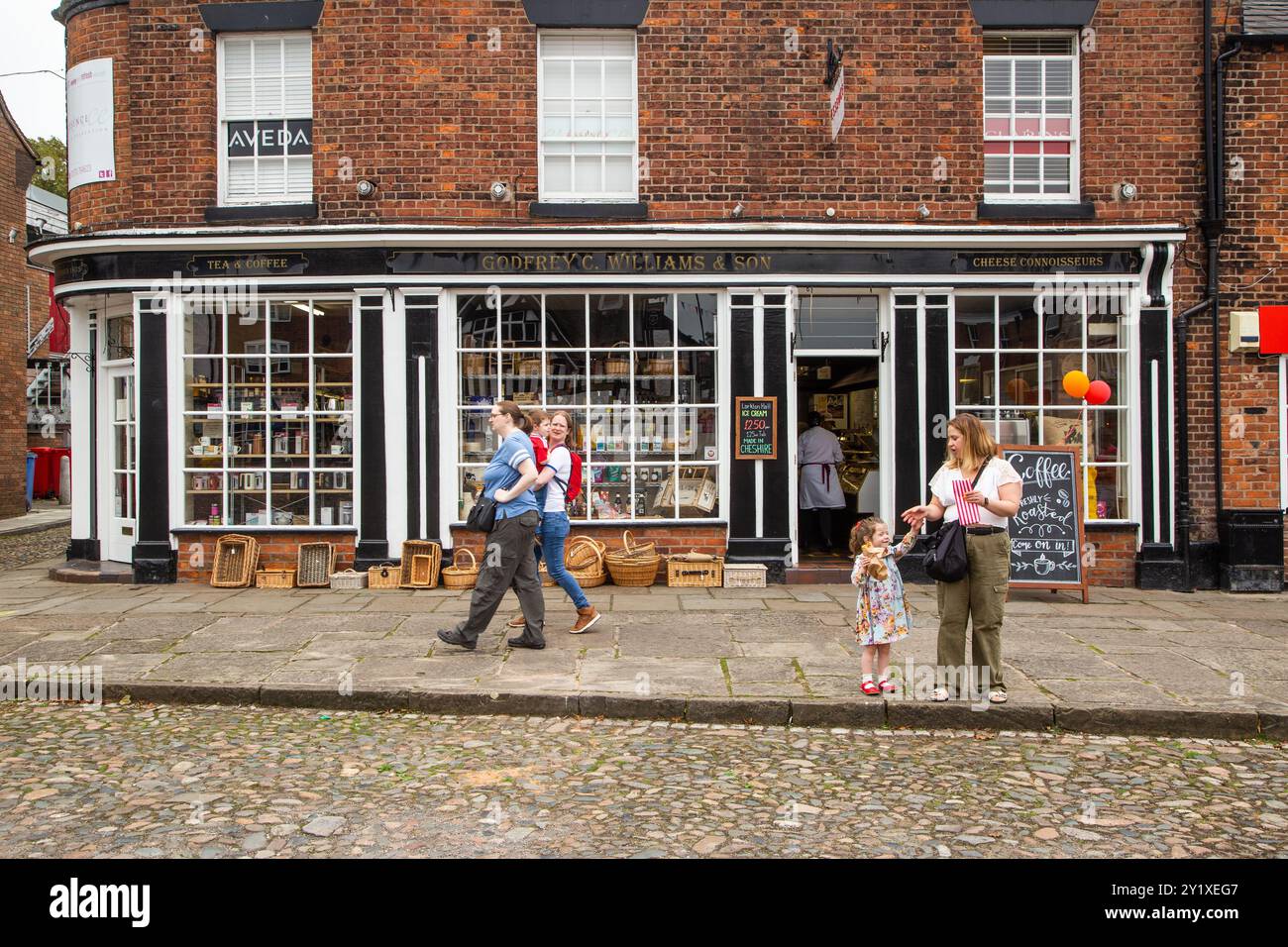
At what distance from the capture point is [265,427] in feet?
37.1

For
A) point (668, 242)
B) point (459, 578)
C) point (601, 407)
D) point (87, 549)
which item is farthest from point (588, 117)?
point (87, 549)

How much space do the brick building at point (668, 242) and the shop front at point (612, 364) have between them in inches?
1.4

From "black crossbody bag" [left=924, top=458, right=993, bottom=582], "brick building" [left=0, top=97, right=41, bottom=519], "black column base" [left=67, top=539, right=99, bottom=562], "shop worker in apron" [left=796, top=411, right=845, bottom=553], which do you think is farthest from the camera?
"brick building" [left=0, top=97, right=41, bottom=519]

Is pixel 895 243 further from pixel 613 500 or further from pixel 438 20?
pixel 438 20

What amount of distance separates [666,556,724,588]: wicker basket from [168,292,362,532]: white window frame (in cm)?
350

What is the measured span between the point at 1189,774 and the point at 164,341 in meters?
10.5

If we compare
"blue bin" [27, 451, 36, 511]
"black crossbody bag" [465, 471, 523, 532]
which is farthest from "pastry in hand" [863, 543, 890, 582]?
"blue bin" [27, 451, 36, 511]

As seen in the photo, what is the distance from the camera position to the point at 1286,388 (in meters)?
11.1

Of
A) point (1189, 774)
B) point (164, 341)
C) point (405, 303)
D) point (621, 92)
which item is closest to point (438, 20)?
point (621, 92)

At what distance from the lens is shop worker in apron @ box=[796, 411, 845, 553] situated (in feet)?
39.6

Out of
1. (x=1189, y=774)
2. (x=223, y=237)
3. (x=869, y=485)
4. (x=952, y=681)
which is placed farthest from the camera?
(x=869, y=485)

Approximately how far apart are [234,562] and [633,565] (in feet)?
14.3

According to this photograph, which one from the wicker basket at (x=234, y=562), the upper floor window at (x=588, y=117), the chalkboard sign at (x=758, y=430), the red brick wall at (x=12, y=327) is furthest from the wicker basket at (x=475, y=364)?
the red brick wall at (x=12, y=327)

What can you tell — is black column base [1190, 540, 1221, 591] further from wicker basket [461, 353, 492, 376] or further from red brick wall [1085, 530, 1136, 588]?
wicker basket [461, 353, 492, 376]
